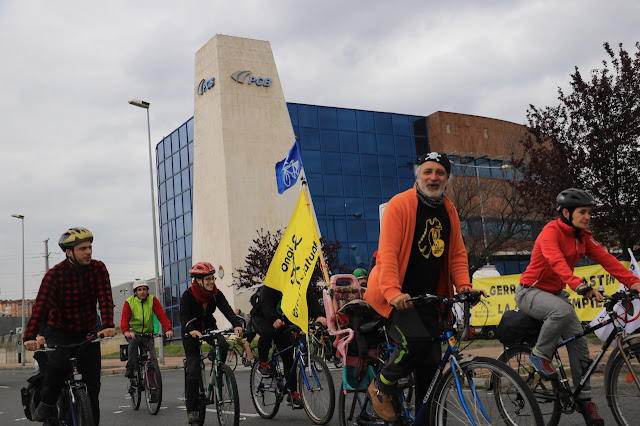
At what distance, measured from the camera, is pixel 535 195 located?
62.0ft

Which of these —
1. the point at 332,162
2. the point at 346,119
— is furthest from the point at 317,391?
the point at 346,119

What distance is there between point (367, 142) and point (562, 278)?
4369cm

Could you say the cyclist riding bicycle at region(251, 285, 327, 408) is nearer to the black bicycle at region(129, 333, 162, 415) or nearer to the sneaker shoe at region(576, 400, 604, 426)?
the black bicycle at region(129, 333, 162, 415)

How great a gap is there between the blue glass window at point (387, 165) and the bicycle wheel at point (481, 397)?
147 feet

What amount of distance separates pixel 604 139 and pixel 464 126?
3606 cm

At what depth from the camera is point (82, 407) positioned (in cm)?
550

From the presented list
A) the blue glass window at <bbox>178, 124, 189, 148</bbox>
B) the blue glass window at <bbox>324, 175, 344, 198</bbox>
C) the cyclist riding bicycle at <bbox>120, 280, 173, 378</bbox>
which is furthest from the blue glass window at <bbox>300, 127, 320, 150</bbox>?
the cyclist riding bicycle at <bbox>120, 280, 173, 378</bbox>

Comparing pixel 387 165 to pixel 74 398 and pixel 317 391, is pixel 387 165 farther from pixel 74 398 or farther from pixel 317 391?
pixel 74 398

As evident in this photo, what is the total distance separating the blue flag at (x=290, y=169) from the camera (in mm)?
10945

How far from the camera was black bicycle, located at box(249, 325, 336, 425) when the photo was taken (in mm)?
7098

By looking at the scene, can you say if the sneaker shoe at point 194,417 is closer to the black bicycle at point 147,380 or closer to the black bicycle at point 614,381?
the black bicycle at point 147,380

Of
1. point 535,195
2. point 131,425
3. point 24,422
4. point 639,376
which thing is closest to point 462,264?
point 639,376

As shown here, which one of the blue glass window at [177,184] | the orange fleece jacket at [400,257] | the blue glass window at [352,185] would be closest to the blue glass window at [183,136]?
the blue glass window at [177,184]

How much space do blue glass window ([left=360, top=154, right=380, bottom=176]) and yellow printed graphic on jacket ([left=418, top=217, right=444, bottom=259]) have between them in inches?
1709
